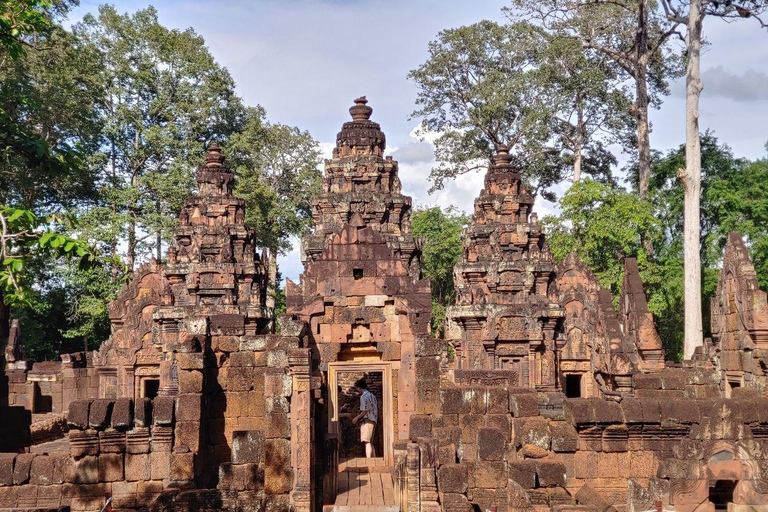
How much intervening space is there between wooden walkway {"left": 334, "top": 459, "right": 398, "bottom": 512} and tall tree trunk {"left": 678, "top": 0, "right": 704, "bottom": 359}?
11275 mm

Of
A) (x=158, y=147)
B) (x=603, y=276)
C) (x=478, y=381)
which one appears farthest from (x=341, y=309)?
(x=158, y=147)

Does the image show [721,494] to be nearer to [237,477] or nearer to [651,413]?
[651,413]

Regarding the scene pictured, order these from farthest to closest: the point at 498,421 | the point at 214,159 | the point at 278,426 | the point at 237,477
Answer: the point at 214,159 < the point at 278,426 < the point at 498,421 < the point at 237,477

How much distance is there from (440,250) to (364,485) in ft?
75.9

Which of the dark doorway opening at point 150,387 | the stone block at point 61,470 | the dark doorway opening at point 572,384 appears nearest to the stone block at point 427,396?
the stone block at point 61,470

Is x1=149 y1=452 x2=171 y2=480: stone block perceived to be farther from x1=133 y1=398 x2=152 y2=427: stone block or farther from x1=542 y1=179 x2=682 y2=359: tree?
x1=542 y1=179 x2=682 y2=359: tree

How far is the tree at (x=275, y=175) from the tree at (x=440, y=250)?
5.50 metres

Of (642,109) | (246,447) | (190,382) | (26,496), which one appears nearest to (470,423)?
(246,447)

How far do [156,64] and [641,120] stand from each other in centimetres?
2028

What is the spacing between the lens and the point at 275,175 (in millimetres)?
38469

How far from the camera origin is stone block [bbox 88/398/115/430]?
9344mm

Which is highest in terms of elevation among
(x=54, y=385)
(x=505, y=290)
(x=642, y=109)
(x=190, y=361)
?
(x=642, y=109)

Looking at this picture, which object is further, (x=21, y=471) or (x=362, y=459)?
(x=362, y=459)

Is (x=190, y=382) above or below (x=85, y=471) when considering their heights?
above
